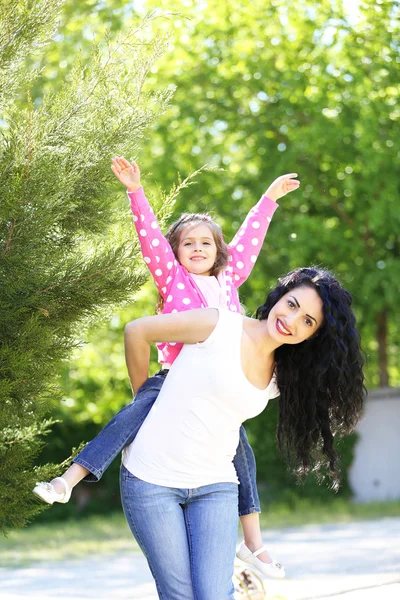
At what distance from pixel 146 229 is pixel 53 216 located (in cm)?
38

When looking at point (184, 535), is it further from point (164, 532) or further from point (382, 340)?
point (382, 340)

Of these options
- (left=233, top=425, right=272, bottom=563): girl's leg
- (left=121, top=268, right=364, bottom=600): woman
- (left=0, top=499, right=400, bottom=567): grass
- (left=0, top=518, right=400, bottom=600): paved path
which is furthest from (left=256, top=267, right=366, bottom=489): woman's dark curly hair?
(left=0, top=499, right=400, bottom=567): grass

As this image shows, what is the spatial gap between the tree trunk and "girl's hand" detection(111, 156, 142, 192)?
12.2 metres

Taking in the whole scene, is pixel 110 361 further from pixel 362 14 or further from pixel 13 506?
pixel 13 506

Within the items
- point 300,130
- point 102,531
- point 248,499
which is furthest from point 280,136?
point 248,499

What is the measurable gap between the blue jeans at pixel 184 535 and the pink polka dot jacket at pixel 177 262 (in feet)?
2.19

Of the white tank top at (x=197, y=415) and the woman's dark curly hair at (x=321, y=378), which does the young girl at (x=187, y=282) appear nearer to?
the white tank top at (x=197, y=415)

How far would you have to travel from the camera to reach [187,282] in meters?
3.80

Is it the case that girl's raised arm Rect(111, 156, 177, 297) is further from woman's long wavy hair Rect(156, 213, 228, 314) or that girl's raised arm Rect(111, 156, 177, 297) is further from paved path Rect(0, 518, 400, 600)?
paved path Rect(0, 518, 400, 600)

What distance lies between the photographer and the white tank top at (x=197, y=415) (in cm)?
299

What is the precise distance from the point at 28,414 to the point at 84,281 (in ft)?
2.17

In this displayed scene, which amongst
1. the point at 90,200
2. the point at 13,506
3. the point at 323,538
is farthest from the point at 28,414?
the point at 323,538

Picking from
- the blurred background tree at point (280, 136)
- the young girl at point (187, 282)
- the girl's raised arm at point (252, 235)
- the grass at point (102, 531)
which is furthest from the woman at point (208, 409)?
the blurred background tree at point (280, 136)

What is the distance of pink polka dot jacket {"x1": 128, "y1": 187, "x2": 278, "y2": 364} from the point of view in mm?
3613
